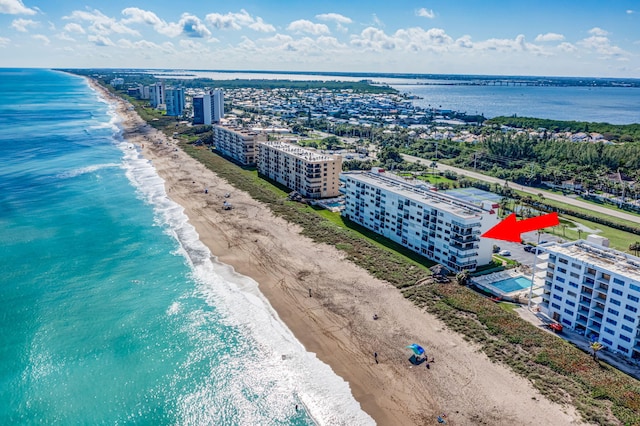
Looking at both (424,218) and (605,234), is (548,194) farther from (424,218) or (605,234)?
(424,218)

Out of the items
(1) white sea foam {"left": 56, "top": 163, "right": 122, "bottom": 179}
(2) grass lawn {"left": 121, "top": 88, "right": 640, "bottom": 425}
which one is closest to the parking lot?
(2) grass lawn {"left": 121, "top": 88, "right": 640, "bottom": 425}

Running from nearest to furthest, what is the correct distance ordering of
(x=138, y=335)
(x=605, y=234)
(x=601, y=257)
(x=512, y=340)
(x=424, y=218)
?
1. (x=512, y=340)
2. (x=601, y=257)
3. (x=138, y=335)
4. (x=424, y=218)
5. (x=605, y=234)

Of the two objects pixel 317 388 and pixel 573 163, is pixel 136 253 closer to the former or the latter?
pixel 317 388

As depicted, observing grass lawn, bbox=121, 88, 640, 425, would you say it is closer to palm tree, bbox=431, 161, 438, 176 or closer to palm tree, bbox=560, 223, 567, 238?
palm tree, bbox=560, 223, 567, 238

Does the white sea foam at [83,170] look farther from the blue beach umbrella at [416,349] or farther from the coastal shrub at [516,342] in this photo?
the blue beach umbrella at [416,349]

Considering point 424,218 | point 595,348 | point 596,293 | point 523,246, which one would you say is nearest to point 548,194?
point 523,246

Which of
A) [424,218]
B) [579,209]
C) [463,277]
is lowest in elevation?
[579,209]

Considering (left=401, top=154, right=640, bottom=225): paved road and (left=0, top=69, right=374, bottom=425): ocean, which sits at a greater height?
(left=401, top=154, right=640, bottom=225): paved road
